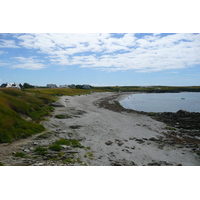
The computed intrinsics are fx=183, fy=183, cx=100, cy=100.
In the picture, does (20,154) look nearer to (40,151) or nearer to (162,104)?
(40,151)

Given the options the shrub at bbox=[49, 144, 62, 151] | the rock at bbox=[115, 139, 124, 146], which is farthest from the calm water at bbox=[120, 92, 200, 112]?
the shrub at bbox=[49, 144, 62, 151]

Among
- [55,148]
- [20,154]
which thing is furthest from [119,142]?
[20,154]

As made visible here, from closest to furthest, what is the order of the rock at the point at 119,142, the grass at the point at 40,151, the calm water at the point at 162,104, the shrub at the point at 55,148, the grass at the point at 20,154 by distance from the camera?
1. the grass at the point at 20,154
2. the grass at the point at 40,151
3. the shrub at the point at 55,148
4. the rock at the point at 119,142
5. the calm water at the point at 162,104

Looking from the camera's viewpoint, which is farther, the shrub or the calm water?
the calm water

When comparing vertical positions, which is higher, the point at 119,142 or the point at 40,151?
the point at 40,151

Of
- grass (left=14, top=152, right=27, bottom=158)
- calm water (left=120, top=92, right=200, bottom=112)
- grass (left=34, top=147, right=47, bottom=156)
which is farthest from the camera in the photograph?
calm water (left=120, top=92, right=200, bottom=112)

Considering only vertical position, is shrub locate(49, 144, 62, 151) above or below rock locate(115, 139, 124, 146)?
above

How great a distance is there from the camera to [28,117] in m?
20.3

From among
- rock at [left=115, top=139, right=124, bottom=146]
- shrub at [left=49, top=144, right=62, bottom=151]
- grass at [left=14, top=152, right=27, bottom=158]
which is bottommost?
rock at [left=115, top=139, right=124, bottom=146]

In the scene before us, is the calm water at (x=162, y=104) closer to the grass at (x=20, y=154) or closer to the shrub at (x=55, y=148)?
the shrub at (x=55, y=148)

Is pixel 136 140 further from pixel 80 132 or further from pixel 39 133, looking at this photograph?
pixel 39 133

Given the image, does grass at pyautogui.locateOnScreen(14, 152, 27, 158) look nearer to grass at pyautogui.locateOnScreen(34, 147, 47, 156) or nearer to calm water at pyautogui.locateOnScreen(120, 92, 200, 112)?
grass at pyautogui.locateOnScreen(34, 147, 47, 156)

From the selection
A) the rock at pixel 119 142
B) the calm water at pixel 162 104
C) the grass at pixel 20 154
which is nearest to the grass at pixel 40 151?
the grass at pixel 20 154

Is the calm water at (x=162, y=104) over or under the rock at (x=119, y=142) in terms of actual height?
over
